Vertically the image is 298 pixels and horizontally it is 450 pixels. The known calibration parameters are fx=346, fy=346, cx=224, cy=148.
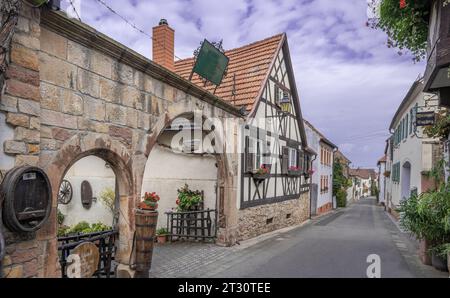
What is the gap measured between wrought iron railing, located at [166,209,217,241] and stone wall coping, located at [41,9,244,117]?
4.01 m

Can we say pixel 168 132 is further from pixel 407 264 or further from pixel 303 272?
pixel 407 264

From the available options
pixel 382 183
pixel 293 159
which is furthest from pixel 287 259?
pixel 382 183

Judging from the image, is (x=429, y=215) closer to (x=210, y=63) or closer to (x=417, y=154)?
(x=210, y=63)

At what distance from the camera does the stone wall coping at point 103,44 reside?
3867 mm

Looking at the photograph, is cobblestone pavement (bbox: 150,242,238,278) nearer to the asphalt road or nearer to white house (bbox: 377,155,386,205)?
the asphalt road

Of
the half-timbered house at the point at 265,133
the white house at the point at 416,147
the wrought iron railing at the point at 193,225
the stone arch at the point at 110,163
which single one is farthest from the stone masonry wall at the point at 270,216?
the stone arch at the point at 110,163

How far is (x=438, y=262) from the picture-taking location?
22.6 ft

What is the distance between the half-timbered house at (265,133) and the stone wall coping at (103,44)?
4112 mm

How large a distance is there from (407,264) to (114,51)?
715cm

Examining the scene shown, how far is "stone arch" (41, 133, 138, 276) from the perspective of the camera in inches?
152

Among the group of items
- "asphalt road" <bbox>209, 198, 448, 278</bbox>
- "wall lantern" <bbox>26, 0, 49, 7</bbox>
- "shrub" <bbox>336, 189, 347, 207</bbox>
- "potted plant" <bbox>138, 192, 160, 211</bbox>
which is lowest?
"shrub" <bbox>336, 189, 347, 207</bbox>

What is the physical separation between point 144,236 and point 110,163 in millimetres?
1216

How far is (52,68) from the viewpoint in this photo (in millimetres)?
3910

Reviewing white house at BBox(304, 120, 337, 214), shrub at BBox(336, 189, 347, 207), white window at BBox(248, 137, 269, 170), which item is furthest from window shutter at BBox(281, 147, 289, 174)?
shrub at BBox(336, 189, 347, 207)
